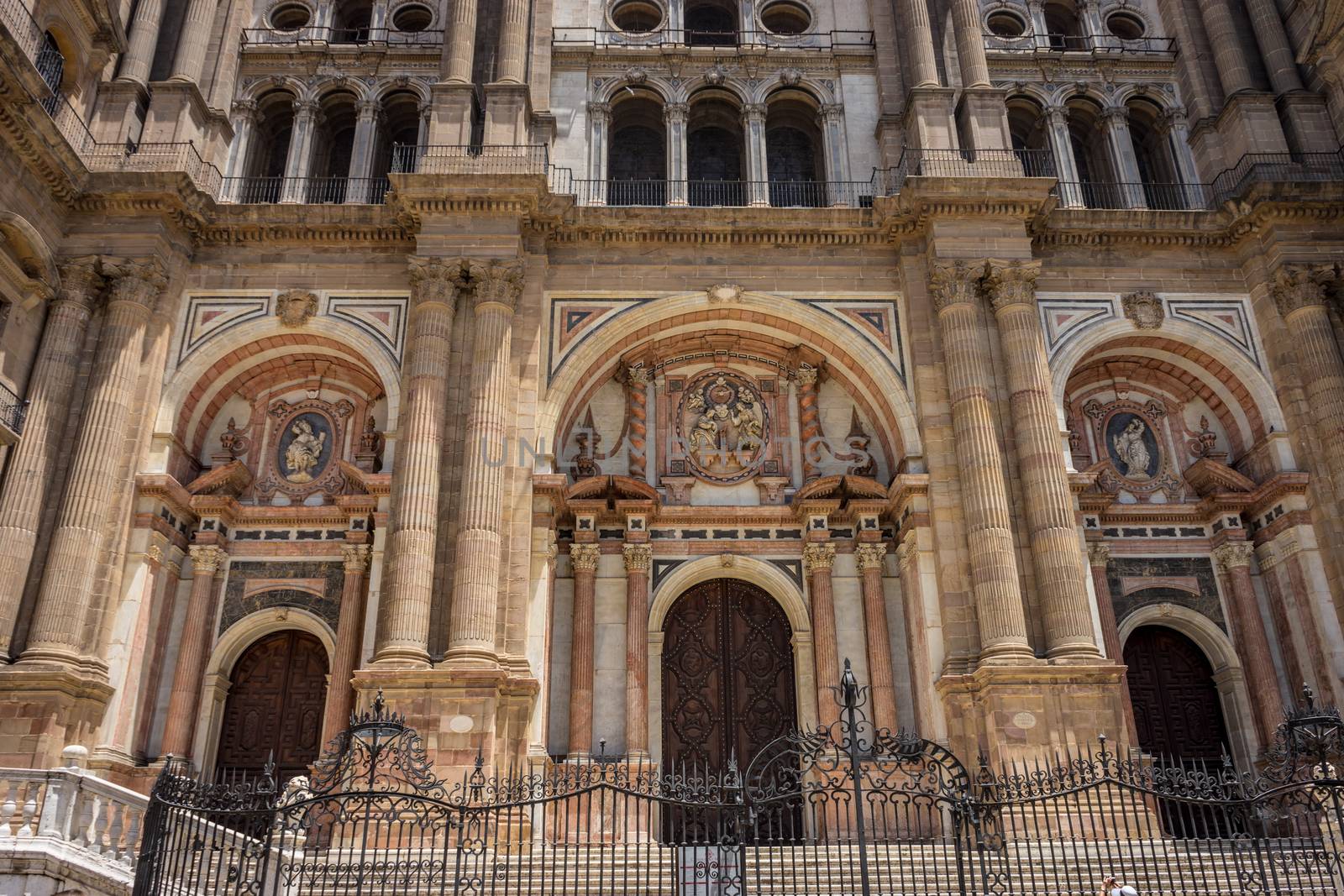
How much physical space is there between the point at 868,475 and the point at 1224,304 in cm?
756

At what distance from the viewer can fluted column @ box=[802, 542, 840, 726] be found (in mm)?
19828

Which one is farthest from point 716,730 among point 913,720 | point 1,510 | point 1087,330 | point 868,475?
point 1,510

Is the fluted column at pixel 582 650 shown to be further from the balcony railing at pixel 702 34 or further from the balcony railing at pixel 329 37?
the balcony railing at pixel 329 37

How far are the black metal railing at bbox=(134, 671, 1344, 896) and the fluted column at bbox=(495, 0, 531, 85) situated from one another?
1308 centimetres

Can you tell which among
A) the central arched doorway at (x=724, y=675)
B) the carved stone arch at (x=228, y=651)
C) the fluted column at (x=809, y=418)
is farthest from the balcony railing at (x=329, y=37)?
the central arched doorway at (x=724, y=675)

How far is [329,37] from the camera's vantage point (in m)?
24.7

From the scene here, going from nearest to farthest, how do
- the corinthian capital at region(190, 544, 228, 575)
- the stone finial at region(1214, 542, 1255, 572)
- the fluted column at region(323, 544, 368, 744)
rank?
the fluted column at region(323, 544, 368, 744), the corinthian capital at region(190, 544, 228, 575), the stone finial at region(1214, 542, 1255, 572)

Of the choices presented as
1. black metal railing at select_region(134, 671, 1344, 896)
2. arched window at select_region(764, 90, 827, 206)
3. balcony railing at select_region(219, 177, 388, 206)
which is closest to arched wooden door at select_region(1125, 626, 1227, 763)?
black metal railing at select_region(134, 671, 1344, 896)

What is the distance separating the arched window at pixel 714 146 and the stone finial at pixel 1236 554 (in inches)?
467

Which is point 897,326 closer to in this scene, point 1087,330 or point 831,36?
point 1087,330

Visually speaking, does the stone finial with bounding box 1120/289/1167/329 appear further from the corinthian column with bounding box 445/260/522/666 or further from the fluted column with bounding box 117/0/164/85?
the fluted column with bounding box 117/0/164/85

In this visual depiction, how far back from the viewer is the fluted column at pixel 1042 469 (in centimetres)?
1764

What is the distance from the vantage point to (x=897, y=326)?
69.3ft

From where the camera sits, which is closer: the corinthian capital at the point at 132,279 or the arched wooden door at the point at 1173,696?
the corinthian capital at the point at 132,279
